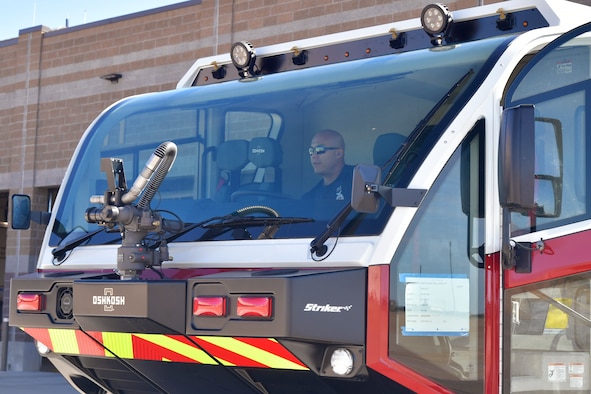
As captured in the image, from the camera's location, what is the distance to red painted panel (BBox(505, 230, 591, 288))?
4953 mm

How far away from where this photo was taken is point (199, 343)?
514cm

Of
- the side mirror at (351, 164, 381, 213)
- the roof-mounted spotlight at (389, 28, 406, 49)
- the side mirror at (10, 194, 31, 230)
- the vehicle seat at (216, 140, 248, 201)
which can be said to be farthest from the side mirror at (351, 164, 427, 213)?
the side mirror at (10, 194, 31, 230)

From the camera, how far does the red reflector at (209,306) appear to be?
490 centimetres

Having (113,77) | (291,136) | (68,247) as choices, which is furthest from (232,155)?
(113,77)

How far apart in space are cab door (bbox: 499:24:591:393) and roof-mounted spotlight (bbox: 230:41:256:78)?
2027 mm

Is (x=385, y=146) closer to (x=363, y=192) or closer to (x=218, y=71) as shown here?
(x=363, y=192)

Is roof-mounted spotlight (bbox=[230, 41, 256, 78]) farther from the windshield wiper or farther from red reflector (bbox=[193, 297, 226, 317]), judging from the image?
red reflector (bbox=[193, 297, 226, 317])

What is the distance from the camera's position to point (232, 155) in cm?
591

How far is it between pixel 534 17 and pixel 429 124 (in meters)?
1.06

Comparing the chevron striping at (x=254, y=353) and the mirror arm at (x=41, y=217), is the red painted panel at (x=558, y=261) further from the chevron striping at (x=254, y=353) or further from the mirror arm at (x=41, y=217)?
the mirror arm at (x=41, y=217)

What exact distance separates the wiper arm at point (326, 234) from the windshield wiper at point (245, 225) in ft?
0.74

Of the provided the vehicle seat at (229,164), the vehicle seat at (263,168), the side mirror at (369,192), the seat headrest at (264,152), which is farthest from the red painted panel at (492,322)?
the vehicle seat at (229,164)

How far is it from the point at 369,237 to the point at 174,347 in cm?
120

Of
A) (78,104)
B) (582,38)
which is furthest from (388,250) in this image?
(78,104)
